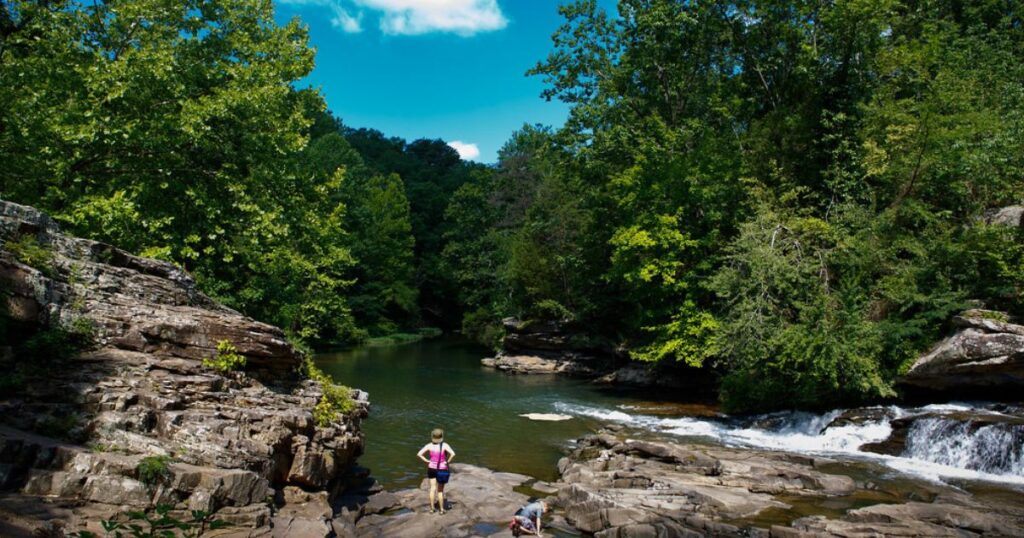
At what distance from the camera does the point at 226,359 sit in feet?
37.0

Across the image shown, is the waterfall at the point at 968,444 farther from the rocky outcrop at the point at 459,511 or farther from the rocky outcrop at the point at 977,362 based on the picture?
the rocky outcrop at the point at 459,511

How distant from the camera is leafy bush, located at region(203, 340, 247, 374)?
436 inches

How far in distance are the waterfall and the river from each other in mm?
22

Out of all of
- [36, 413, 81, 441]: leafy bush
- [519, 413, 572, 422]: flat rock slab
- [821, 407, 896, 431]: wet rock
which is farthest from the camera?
[519, 413, 572, 422]: flat rock slab

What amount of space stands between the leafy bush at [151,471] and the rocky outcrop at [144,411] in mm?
16

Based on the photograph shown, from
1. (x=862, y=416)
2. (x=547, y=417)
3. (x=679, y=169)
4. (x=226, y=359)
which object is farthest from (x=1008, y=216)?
(x=226, y=359)

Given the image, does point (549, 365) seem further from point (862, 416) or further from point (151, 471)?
point (151, 471)

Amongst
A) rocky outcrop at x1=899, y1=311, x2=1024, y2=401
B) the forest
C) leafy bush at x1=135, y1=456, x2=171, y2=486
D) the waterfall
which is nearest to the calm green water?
the forest

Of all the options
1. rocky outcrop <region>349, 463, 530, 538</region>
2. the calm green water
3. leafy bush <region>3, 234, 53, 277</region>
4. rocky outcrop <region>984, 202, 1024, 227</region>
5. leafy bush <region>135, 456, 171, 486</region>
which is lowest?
rocky outcrop <region>349, 463, 530, 538</region>

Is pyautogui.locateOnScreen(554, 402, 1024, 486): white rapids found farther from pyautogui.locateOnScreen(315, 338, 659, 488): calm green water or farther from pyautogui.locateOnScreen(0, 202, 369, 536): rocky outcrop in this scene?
pyautogui.locateOnScreen(0, 202, 369, 536): rocky outcrop

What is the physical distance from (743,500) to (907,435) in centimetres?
792

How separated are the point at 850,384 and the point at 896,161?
984 cm

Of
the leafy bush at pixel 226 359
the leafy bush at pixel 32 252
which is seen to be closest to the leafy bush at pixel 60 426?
the leafy bush at pixel 226 359

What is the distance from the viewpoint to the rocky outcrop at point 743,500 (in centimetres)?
1118
